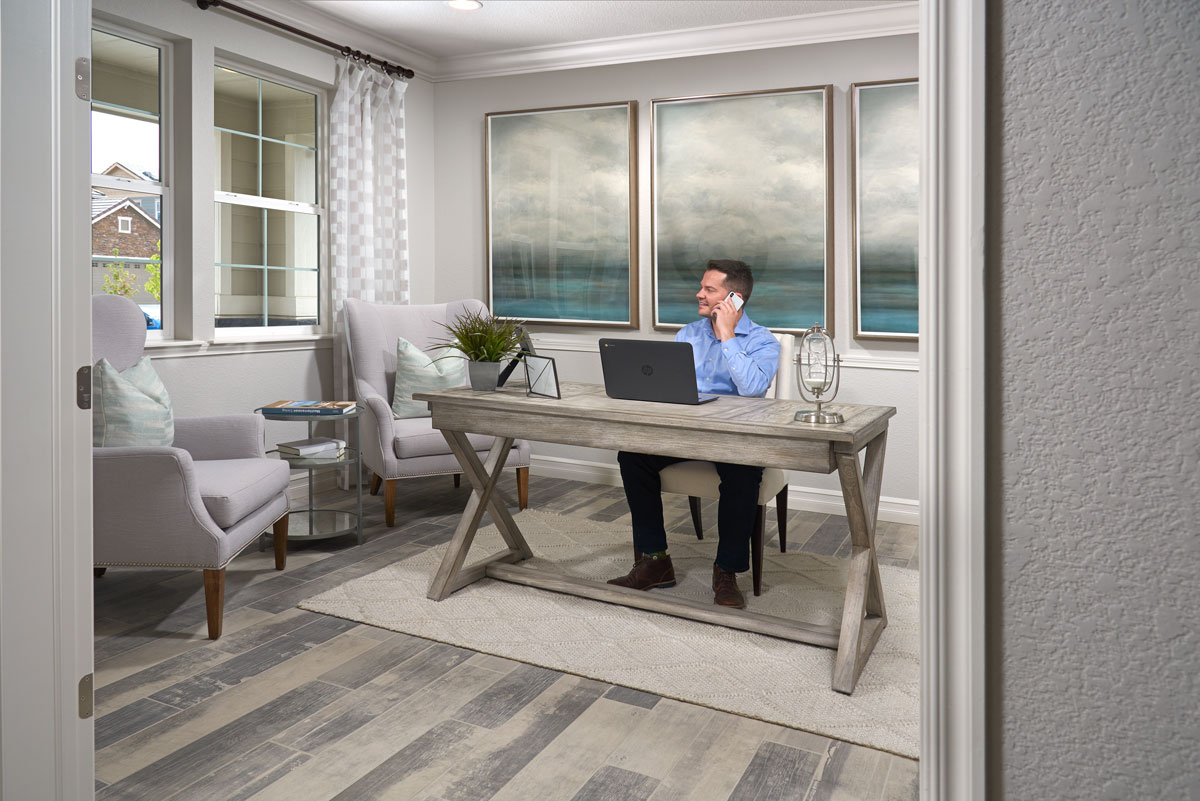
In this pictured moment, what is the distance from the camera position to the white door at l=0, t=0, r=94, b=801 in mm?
1286

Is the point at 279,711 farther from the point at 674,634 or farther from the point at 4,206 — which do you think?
the point at 4,206

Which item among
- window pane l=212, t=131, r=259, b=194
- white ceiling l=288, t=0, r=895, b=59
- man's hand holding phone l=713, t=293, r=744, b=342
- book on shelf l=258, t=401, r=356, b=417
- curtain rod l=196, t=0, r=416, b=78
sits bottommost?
book on shelf l=258, t=401, r=356, b=417

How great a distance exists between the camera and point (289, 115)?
448cm

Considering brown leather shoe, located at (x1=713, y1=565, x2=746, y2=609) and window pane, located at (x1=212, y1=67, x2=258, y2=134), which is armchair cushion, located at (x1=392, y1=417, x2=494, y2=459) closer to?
brown leather shoe, located at (x1=713, y1=565, x2=746, y2=609)

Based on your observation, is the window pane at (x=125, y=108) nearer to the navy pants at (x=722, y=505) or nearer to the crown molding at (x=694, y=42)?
the crown molding at (x=694, y=42)

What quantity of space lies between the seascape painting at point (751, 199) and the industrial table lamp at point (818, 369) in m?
1.96

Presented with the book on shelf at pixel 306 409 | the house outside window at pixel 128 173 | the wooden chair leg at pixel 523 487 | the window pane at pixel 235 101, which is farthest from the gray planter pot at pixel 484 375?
the window pane at pixel 235 101

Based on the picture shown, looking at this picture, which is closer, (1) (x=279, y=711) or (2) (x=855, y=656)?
(1) (x=279, y=711)

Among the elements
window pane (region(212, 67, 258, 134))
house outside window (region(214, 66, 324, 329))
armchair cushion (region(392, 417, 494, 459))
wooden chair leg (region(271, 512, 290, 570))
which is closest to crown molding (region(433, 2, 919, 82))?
house outside window (region(214, 66, 324, 329))

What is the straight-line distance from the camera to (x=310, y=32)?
4312mm

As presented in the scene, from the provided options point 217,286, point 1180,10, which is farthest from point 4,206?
point 217,286

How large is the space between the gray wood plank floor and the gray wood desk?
429mm

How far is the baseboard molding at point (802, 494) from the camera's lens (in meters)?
4.23

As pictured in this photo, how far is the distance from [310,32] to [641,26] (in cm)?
170
